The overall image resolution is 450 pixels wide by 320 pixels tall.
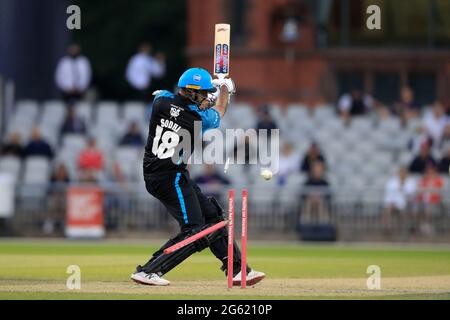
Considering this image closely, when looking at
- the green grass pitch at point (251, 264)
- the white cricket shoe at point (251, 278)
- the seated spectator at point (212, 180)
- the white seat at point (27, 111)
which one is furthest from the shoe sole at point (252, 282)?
the white seat at point (27, 111)

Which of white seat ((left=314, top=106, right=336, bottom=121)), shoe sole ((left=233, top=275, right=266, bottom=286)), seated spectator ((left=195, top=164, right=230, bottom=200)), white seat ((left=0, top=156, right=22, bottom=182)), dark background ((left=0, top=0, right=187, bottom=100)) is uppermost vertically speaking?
dark background ((left=0, top=0, right=187, bottom=100))

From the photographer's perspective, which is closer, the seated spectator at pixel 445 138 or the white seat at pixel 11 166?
the seated spectator at pixel 445 138

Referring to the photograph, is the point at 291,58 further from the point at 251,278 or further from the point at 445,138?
the point at 251,278

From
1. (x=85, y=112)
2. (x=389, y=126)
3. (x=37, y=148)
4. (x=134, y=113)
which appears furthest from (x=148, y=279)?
(x=85, y=112)

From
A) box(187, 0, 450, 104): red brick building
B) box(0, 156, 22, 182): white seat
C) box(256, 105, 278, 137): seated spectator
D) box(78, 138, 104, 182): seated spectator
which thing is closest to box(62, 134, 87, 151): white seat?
box(0, 156, 22, 182): white seat

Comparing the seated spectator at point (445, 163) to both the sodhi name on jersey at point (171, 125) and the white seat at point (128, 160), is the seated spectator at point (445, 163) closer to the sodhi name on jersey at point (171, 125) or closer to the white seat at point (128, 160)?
the white seat at point (128, 160)

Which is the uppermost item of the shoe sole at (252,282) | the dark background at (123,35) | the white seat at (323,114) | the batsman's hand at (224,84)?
the dark background at (123,35)

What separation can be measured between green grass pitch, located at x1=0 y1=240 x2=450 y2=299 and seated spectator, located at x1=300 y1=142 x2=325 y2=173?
250 cm

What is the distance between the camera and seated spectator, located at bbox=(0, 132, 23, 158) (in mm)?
28797

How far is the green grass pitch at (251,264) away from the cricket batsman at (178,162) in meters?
0.32

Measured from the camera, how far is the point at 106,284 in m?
14.6

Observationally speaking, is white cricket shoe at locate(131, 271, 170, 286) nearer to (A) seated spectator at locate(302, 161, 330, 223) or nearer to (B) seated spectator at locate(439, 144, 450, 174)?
(A) seated spectator at locate(302, 161, 330, 223)

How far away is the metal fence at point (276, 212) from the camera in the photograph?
A: 25.8m

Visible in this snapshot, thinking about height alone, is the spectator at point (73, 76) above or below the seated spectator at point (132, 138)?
above
